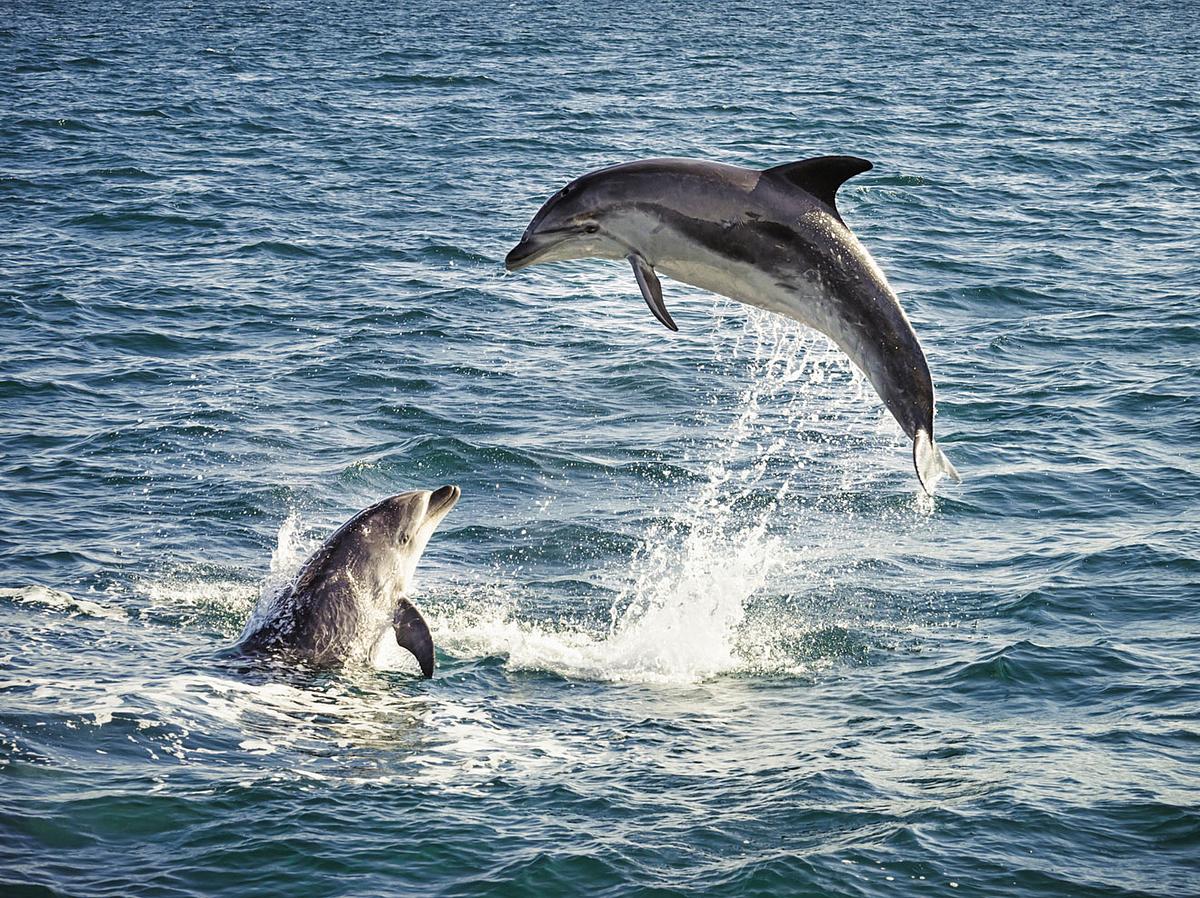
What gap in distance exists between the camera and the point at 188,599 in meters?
15.7

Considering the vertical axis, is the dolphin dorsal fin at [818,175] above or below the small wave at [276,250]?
above

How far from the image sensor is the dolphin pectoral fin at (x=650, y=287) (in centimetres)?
1052

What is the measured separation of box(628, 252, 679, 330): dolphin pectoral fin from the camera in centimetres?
1052

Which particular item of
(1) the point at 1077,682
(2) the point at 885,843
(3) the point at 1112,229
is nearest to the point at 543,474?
(1) the point at 1077,682

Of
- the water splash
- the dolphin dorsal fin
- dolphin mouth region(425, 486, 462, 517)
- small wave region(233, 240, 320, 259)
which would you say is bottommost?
the water splash

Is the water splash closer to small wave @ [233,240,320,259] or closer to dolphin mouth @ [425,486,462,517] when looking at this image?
dolphin mouth @ [425,486,462,517]

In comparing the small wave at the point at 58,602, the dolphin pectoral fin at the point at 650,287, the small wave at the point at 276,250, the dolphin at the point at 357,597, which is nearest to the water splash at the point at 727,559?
the dolphin at the point at 357,597

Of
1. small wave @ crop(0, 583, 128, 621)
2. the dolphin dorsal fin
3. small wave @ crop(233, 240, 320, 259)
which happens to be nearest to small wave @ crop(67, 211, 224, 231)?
small wave @ crop(233, 240, 320, 259)

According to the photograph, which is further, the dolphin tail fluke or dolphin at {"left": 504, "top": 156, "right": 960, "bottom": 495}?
dolphin at {"left": 504, "top": 156, "right": 960, "bottom": 495}

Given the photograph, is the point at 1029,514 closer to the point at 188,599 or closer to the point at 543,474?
the point at 543,474

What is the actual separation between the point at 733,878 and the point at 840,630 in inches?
218

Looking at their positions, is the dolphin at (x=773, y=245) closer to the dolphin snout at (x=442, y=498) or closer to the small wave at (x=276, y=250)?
the dolphin snout at (x=442, y=498)

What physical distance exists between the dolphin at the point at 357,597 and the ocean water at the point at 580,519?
15.9 inches

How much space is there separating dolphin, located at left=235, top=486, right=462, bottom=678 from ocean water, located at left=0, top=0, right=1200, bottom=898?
0.40m
